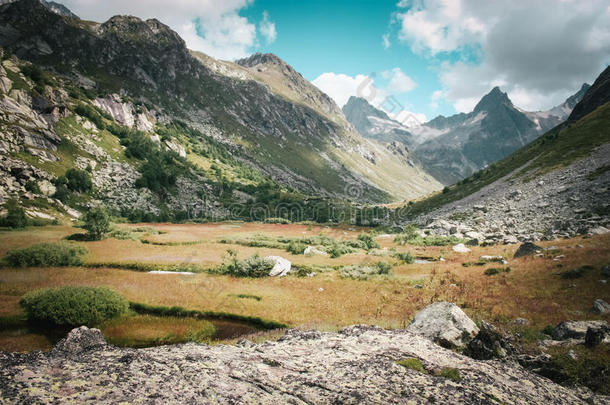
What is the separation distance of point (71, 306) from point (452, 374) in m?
19.6

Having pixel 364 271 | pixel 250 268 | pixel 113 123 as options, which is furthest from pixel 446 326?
pixel 113 123

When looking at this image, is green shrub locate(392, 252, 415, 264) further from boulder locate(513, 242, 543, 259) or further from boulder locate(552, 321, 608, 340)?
boulder locate(552, 321, 608, 340)

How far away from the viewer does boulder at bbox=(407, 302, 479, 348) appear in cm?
1220

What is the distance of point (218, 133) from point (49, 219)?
153 metres

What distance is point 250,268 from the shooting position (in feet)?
102

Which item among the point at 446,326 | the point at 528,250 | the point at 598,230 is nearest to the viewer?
the point at 446,326

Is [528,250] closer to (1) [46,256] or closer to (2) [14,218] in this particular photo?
(1) [46,256]

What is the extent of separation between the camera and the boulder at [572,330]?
11961mm

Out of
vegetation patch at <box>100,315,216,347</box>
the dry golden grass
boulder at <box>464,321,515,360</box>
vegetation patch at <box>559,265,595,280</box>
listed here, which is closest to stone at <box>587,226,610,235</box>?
the dry golden grass

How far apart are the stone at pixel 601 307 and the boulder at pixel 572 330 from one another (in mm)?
4786

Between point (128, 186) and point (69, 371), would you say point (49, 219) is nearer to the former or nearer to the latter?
point (128, 186)

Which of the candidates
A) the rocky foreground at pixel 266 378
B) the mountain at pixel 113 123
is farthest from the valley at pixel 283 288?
the mountain at pixel 113 123

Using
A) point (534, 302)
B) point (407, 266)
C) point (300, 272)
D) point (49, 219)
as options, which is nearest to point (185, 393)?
point (534, 302)

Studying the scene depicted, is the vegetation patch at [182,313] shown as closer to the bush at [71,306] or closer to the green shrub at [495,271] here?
the bush at [71,306]
